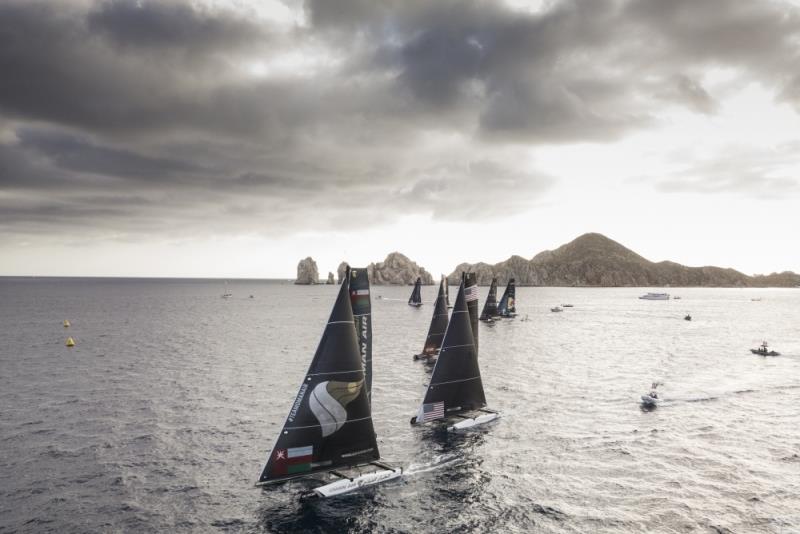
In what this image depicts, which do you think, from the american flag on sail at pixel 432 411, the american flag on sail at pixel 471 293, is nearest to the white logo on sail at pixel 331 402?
the american flag on sail at pixel 432 411

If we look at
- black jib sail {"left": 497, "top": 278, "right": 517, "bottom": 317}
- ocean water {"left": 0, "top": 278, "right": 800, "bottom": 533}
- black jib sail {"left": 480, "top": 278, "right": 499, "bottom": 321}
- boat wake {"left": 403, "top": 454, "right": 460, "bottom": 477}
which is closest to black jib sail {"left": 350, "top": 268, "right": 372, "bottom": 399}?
boat wake {"left": 403, "top": 454, "right": 460, "bottom": 477}

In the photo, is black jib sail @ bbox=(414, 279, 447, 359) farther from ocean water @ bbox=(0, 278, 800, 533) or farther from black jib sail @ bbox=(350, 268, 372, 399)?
black jib sail @ bbox=(350, 268, 372, 399)

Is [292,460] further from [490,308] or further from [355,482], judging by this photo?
[490,308]

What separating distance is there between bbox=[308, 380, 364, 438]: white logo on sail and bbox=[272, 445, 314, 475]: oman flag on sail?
4.25 ft

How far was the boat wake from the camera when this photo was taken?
96.9 feet

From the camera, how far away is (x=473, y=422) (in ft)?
126

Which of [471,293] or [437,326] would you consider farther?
[437,326]

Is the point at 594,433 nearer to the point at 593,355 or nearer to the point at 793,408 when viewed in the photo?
the point at 793,408

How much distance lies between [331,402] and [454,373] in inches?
537

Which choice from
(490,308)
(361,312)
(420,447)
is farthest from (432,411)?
(490,308)

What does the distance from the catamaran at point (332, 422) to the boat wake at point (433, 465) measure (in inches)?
69.5

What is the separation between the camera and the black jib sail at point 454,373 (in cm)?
3703

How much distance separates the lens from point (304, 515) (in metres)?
24.4

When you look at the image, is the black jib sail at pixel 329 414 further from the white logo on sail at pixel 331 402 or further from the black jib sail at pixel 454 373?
the black jib sail at pixel 454 373
